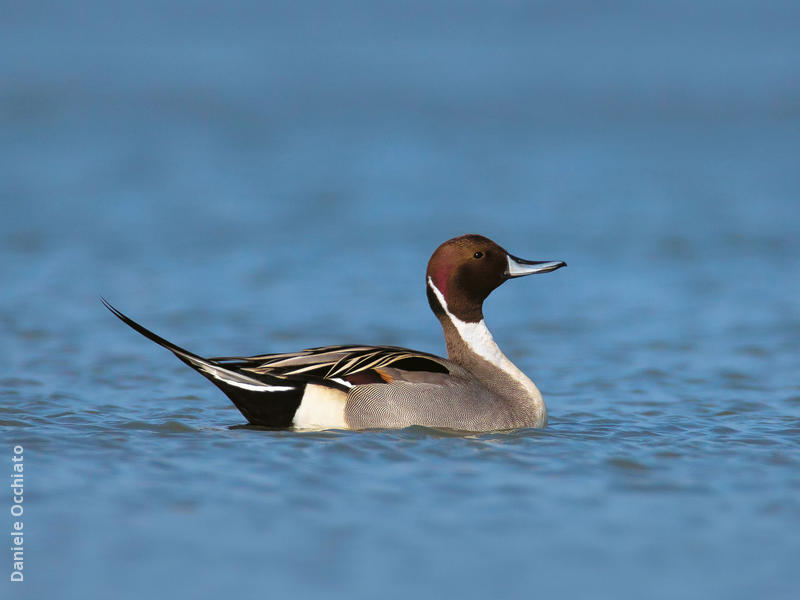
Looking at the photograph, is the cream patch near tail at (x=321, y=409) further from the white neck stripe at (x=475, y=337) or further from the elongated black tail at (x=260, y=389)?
the white neck stripe at (x=475, y=337)

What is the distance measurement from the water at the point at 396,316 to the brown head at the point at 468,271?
3.06 feet

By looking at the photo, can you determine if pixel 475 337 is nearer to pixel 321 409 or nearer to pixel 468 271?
pixel 468 271

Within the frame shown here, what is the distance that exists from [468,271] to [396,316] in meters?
4.03

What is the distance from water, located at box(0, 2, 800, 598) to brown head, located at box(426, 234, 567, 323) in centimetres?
93

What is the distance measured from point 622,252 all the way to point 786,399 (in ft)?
21.6

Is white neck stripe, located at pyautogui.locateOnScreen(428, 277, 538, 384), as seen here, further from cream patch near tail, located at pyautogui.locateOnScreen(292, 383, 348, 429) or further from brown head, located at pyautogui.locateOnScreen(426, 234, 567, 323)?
cream patch near tail, located at pyautogui.locateOnScreen(292, 383, 348, 429)

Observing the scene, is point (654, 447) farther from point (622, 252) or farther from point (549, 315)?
point (622, 252)

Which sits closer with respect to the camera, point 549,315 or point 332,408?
point 332,408

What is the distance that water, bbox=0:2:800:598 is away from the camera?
5543 mm

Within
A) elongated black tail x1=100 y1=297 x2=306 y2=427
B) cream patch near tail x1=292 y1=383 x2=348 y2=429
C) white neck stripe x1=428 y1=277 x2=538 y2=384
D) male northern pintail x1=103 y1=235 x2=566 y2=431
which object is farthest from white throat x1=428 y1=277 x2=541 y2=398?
elongated black tail x1=100 y1=297 x2=306 y2=427

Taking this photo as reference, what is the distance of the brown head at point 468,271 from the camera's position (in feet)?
27.4

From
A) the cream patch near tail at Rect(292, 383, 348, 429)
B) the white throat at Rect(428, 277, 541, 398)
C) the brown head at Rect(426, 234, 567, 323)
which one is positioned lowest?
the cream patch near tail at Rect(292, 383, 348, 429)

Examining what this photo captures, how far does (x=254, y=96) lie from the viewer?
96.4 ft

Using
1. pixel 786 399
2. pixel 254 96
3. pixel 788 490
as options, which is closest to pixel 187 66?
pixel 254 96
